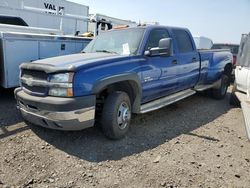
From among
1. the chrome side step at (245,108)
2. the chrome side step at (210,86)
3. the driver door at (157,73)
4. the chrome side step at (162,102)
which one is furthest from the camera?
the chrome side step at (210,86)

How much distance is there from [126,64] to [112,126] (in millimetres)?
1032

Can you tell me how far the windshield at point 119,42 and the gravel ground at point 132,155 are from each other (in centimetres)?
148

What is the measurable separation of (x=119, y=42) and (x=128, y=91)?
996 millimetres

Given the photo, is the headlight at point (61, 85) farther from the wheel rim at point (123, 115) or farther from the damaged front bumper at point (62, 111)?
the wheel rim at point (123, 115)

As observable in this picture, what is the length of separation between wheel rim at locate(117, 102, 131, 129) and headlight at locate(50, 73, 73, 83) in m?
1.02

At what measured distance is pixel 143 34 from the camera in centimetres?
469

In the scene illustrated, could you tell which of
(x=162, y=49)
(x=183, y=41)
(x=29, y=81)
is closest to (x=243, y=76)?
(x=183, y=41)

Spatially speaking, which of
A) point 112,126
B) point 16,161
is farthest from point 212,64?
point 16,161

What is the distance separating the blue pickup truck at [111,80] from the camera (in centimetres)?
355

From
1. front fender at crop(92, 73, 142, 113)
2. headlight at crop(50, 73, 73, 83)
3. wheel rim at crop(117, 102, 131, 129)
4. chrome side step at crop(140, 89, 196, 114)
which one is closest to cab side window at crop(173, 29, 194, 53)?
chrome side step at crop(140, 89, 196, 114)

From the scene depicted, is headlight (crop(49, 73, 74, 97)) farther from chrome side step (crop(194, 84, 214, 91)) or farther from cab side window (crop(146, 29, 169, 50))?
chrome side step (crop(194, 84, 214, 91))

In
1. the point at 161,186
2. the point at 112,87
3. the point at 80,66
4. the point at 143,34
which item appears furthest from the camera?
the point at 143,34

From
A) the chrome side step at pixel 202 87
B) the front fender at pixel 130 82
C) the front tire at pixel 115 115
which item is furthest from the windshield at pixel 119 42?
the chrome side step at pixel 202 87

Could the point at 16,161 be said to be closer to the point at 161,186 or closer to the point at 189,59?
the point at 161,186
